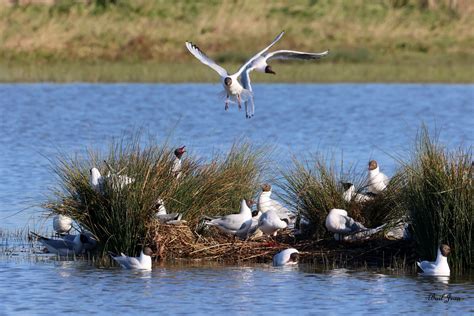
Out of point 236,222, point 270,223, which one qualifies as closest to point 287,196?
point 270,223

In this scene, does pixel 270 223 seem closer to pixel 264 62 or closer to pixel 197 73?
pixel 264 62

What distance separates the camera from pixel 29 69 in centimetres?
3594

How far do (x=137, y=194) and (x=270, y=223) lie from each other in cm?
130

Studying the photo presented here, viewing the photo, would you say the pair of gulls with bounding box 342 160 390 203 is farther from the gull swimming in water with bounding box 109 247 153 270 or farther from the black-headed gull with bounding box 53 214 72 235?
the black-headed gull with bounding box 53 214 72 235

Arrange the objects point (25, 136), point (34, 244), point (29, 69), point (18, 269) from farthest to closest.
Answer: point (29, 69) → point (25, 136) → point (34, 244) → point (18, 269)

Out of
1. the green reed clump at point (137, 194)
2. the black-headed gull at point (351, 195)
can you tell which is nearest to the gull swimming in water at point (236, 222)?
the green reed clump at point (137, 194)

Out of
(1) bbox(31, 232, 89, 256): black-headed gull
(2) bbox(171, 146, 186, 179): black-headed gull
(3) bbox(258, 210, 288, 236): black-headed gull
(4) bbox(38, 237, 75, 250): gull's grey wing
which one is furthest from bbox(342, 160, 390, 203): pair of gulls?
(4) bbox(38, 237, 75, 250): gull's grey wing

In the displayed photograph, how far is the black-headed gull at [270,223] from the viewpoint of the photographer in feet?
42.8

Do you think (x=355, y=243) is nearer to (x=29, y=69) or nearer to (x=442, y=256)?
(x=442, y=256)

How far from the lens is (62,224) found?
557 inches

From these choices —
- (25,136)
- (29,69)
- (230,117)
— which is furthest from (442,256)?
(29,69)

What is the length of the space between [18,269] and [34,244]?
60.6 inches

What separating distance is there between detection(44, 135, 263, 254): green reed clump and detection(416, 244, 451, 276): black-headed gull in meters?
2.33

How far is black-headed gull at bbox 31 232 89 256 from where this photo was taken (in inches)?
531
